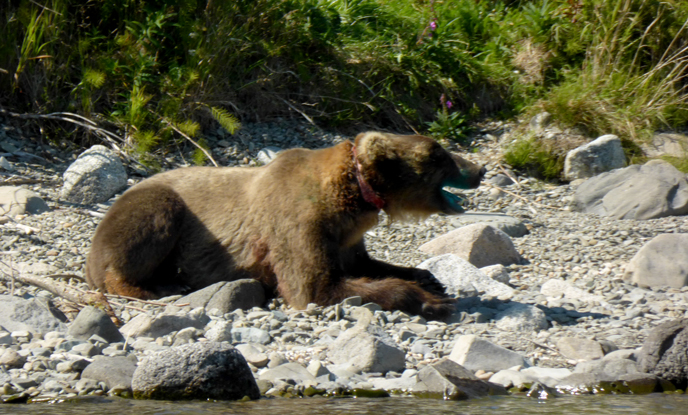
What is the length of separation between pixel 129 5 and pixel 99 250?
4218mm

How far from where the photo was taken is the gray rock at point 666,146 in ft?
28.7

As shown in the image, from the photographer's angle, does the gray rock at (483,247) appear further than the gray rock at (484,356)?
Yes

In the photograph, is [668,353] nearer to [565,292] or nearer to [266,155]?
[565,292]

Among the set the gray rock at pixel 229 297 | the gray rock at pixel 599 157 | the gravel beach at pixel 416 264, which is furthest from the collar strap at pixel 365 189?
the gray rock at pixel 599 157

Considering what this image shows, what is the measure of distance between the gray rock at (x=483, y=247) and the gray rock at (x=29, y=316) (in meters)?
3.03

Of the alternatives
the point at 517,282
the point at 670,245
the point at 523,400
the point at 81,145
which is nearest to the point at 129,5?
the point at 81,145

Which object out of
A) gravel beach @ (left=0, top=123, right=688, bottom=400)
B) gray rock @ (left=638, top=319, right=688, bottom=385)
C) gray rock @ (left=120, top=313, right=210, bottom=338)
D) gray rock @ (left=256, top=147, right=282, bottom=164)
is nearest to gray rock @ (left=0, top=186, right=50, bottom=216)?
gravel beach @ (left=0, top=123, right=688, bottom=400)

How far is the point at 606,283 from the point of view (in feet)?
17.9

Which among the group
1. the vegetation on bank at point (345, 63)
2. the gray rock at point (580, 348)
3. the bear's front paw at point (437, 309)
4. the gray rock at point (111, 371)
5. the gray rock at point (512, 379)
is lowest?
the gray rock at point (111, 371)

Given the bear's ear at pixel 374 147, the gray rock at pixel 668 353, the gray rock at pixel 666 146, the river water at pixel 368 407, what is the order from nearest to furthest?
1. the river water at pixel 368 407
2. the gray rock at pixel 668 353
3. the bear's ear at pixel 374 147
4. the gray rock at pixel 666 146

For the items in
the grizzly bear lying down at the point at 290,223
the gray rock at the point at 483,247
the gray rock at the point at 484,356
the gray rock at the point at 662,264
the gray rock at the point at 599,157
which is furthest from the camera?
the gray rock at the point at 599,157

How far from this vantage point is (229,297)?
489cm

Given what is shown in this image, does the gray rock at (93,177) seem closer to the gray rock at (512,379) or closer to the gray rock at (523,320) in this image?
the gray rock at (523,320)

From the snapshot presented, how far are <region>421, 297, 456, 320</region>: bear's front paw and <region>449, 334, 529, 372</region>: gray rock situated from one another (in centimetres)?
83
